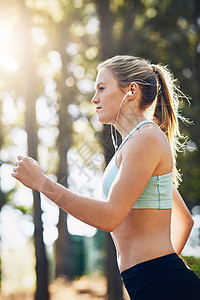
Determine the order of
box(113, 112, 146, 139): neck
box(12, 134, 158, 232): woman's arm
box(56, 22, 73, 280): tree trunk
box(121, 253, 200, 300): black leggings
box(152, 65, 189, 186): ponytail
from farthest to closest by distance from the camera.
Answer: box(56, 22, 73, 280): tree trunk → box(152, 65, 189, 186): ponytail → box(113, 112, 146, 139): neck → box(121, 253, 200, 300): black leggings → box(12, 134, 158, 232): woman's arm

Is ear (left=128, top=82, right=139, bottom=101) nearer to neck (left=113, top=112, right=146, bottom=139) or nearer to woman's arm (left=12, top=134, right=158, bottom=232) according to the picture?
neck (left=113, top=112, right=146, bottom=139)

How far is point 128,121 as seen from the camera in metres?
2.12

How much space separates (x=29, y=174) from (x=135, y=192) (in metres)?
0.47

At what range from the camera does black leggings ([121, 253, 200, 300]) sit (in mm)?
1788

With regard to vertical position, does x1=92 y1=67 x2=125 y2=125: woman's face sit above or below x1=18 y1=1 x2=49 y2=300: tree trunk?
above

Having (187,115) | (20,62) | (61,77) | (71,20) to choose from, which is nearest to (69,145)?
(61,77)

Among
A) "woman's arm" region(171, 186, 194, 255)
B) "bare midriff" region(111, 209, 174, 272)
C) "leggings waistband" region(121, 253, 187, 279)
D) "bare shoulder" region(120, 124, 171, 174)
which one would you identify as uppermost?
"bare shoulder" region(120, 124, 171, 174)

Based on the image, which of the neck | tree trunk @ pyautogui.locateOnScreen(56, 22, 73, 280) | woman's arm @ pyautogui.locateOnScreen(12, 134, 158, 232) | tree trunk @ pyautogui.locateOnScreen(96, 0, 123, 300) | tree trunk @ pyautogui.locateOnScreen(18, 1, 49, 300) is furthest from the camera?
tree trunk @ pyautogui.locateOnScreen(56, 22, 73, 280)

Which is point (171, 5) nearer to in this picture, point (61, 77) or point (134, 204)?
point (61, 77)

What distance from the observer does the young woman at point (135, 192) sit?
5.52 feet

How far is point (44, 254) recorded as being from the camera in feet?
26.0

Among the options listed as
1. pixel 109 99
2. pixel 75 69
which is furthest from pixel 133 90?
pixel 75 69

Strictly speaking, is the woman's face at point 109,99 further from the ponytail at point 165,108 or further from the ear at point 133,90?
the ponytail at point 165,108

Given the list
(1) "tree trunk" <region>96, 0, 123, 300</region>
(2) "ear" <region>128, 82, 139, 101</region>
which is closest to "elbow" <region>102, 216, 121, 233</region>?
(2) "ear" <region>128, 82, 139, 101</region>
